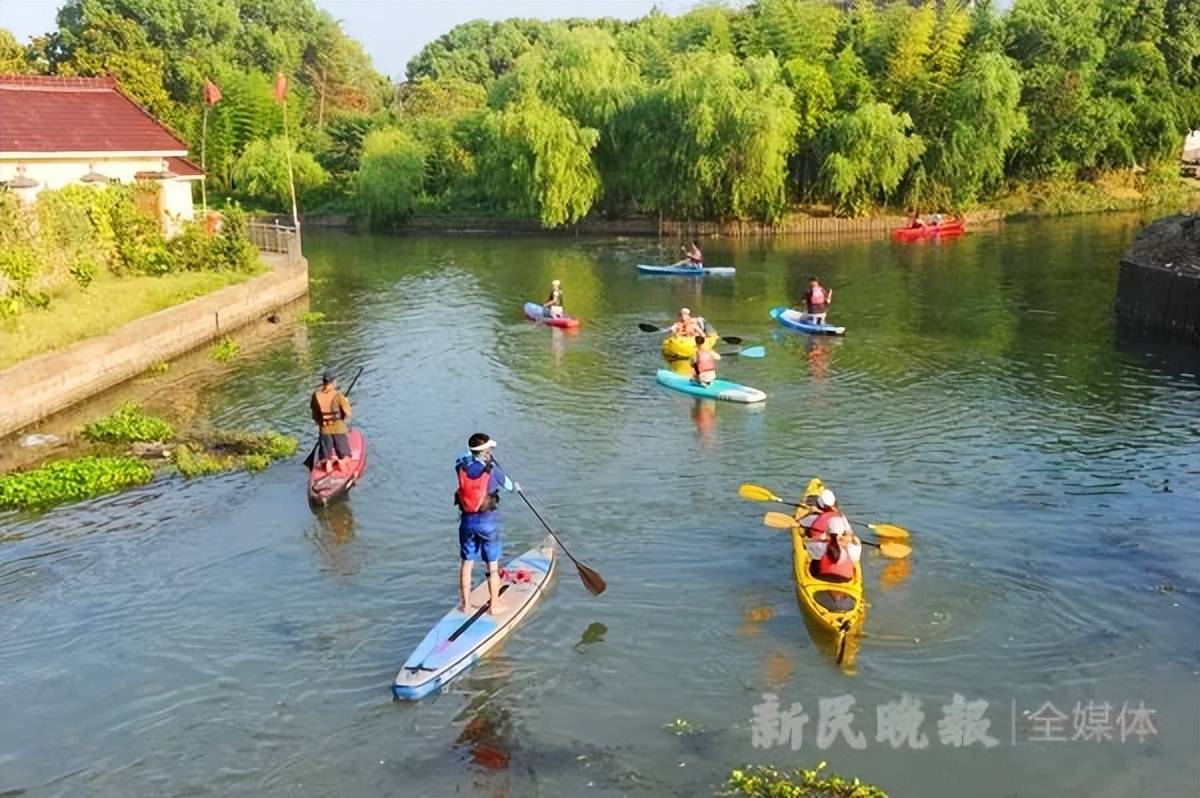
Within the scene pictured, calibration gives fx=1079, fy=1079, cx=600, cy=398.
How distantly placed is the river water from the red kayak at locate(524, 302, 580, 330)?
4655 mm

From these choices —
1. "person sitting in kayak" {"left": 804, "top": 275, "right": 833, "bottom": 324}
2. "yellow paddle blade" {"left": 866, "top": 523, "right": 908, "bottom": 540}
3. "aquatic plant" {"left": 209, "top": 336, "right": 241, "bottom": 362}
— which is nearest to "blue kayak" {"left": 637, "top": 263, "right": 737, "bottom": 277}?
"person sitting in kayak" {"left": 804, "top": 275, "right": 833, "bottom": 324}

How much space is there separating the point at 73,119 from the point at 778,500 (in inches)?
1194

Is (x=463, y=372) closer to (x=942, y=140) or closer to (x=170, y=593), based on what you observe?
(x=170, y=593)

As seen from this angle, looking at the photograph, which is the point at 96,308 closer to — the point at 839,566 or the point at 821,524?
the point at 821,524

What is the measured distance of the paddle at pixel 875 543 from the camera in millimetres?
14031

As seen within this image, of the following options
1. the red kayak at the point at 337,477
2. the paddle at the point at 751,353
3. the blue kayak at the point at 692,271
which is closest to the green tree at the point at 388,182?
the blue kayak at the point at 692,271

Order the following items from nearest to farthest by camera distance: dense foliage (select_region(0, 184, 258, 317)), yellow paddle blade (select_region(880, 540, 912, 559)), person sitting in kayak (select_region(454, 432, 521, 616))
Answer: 1. person sitting in kayak (select_region(454, 432, 521, 616))
2. yellow paddle blade (select_region(880, 540, 912, 559))
3. dense foliage (select_region(0, 184, 258, 317))

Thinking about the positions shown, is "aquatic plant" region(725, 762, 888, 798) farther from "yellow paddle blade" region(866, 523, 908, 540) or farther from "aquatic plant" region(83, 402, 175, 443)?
"aquatic plant" region(83, 402, 175, 443)

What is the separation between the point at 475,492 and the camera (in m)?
11.8

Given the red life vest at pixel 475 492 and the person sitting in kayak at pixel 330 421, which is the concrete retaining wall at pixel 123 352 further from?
the red life vest at pixel 475 492

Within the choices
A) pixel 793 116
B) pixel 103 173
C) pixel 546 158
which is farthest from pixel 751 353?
pixel 546 158

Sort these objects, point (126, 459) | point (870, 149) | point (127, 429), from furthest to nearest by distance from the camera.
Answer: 1. point (870, 149)
2. point (127, 429)
3. point (126, 459)

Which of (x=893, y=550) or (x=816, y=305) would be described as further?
(x=816, y=305)

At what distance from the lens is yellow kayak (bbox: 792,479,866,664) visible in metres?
12.0
